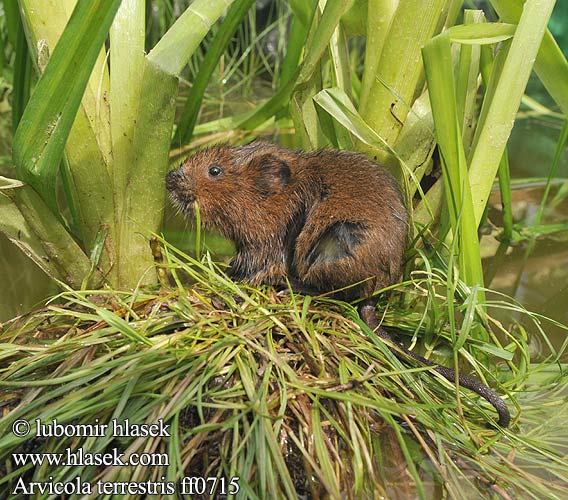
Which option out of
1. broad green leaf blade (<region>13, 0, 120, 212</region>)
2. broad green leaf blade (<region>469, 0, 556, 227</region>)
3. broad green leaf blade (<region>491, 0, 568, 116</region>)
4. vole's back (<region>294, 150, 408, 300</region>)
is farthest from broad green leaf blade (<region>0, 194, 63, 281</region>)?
broad green leaf blade (<region>491, 0, 568, 116</region>)

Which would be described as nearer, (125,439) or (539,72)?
(125,439)

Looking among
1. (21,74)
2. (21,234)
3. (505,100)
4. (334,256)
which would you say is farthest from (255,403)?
(21,74)

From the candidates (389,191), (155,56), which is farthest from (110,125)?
(389,191)

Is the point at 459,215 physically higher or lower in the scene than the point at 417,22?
lower

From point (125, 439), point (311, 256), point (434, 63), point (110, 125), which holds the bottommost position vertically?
point (125, 439)

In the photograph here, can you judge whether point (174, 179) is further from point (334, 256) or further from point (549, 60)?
point (549, 60)

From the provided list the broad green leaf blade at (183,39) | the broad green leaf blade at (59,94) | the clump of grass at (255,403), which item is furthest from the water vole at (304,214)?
the broad green leaf blade at (59,94)

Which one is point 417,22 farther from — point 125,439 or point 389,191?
point 125,439
